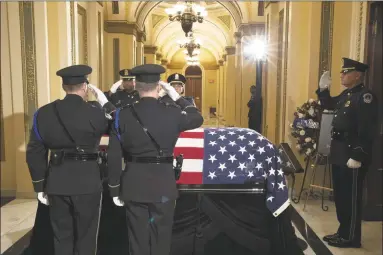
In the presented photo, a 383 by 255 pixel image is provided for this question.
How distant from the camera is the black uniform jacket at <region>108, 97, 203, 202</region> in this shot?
240 cm

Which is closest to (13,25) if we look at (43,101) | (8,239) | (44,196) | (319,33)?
(43,101)

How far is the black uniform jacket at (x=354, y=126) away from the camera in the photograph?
11.0ft

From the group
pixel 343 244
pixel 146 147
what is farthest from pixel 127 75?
pixel 343 244

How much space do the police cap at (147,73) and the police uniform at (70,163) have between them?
14.9 inches

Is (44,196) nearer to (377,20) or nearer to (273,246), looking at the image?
(273,246)

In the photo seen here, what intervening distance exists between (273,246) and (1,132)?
416 centimetres

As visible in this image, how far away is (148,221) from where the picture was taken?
2.46 metres

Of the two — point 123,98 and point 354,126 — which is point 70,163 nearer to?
point 123,98

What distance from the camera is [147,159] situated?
2.45 metres

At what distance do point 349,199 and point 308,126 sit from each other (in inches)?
52.9

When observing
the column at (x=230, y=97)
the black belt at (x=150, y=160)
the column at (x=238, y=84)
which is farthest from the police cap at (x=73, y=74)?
the column at (x=230, y=97)

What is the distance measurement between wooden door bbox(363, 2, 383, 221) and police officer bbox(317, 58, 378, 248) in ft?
2.21

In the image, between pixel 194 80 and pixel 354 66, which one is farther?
pixel 194 80

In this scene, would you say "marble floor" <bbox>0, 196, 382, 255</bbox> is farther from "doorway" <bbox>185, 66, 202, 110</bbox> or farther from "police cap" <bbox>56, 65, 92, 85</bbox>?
"doorway" <bbox>185, 66, 202, 110</bbox>
